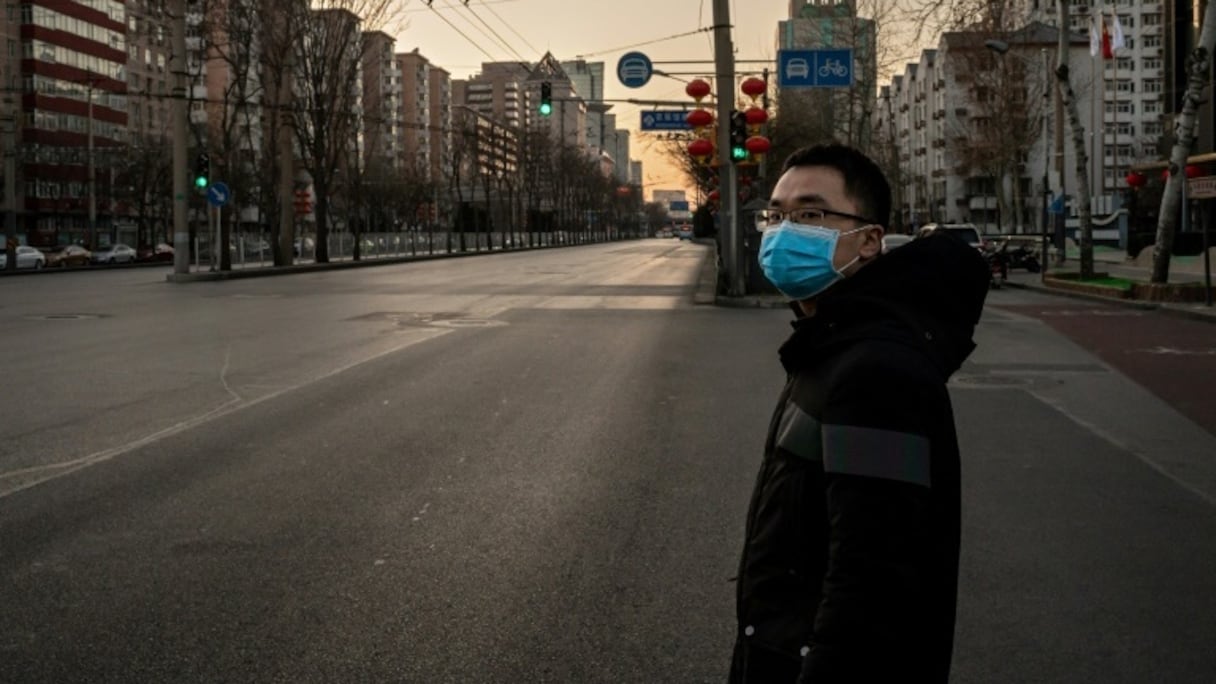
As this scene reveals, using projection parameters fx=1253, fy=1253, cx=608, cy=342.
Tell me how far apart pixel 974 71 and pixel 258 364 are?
5191cm

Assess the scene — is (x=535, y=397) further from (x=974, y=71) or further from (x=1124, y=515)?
(x=974, y=71)

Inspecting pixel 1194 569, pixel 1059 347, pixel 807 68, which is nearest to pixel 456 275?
pixel 807 68

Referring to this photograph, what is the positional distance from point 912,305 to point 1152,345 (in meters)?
16.5

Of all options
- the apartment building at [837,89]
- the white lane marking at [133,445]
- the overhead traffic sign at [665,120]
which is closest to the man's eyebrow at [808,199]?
the white lane marking at [133,445]

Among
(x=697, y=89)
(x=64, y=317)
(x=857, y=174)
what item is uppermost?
(x=697, y=89)

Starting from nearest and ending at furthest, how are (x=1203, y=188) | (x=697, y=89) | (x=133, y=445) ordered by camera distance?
(x=133, y=445) < (x=1203, y=188) < (x=697, y=89)

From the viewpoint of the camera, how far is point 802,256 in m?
2.54

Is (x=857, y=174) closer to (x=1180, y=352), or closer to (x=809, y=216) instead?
(x=809, y=216)

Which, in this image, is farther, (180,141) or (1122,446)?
(180,141)

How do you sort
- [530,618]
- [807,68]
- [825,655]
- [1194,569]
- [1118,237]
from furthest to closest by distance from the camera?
1. [1118,237]
2. [807,68]
3. [1194,569]
4. [530,618]
5. [825,655]

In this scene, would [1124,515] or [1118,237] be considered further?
[1118,237]

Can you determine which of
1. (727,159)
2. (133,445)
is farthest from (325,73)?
(133,445)

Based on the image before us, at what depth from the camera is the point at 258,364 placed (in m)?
13.8

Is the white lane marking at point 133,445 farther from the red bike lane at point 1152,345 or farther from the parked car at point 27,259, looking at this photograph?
the parked car at point 27,259
